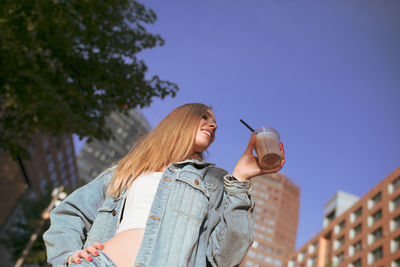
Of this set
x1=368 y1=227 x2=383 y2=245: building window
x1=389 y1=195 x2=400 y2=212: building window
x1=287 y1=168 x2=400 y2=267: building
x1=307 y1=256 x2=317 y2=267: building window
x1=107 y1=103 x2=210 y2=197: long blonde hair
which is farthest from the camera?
x1=307 y1=256 x2=317 y2=267: building window

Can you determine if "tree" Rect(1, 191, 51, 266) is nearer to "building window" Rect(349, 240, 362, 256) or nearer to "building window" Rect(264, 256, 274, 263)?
"building window" Rect(349, 240, 362, 256)

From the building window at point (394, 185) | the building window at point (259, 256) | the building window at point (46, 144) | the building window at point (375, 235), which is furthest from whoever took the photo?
the building window at point (259, 256)

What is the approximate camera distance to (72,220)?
Answer: 2.36m

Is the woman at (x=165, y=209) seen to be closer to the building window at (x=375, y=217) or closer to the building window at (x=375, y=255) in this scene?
the building window at (x=375, y=255)

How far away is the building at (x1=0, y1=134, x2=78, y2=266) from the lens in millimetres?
34281

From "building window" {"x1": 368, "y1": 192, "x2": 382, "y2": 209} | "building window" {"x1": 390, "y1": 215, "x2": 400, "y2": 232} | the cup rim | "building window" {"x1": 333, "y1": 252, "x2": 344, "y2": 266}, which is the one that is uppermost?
"building window" {"x1": 368, "y1": 192, "x2": 382, "y2": 209}

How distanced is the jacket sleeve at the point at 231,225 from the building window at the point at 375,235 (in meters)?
53.7

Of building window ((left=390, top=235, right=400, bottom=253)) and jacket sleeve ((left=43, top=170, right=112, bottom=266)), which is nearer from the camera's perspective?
jacket sleeve ((left=43, top=170, right=112, bottom=266))

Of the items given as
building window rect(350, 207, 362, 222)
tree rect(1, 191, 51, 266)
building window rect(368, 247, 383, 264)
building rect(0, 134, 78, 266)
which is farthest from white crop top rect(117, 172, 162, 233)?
building window rect(350, 207, 362, 222)

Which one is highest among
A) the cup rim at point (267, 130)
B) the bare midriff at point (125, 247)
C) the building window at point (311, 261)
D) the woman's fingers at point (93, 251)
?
the building window at point (311, 261)

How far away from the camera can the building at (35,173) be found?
34.3 m

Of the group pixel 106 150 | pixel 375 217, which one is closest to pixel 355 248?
pixel 375 217

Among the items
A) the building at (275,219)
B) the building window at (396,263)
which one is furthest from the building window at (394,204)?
the building at (275,219)

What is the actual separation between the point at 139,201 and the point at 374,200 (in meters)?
Result: 59.0
